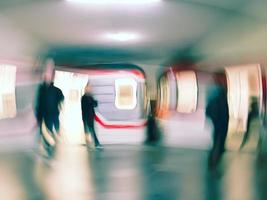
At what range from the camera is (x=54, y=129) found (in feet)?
1.15

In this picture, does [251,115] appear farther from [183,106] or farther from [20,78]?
[20,78]

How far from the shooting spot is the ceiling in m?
0.35

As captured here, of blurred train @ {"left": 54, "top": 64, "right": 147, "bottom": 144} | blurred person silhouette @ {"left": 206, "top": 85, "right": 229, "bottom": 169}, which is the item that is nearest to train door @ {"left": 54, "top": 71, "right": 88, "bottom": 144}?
blurred train @ {"left": 54, "top": 64, "right": 147, "bottom": 144}

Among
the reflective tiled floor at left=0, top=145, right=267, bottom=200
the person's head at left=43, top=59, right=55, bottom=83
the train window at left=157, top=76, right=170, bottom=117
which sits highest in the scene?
the person's head at left=43, top=59, right=55, bottom=83

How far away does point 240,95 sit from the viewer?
36 centimetres

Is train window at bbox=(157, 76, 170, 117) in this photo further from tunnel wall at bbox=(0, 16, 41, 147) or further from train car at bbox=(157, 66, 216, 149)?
tunnel wall at bbox=(0, 16, 41, 147)

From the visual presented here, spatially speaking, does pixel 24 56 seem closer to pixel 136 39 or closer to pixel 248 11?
pixel 136 39

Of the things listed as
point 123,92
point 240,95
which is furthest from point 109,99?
point 240,95

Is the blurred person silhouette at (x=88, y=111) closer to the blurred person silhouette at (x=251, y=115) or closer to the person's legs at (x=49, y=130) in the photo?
the person's legs at (x=49, y=130)

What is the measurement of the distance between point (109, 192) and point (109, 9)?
0.17 m

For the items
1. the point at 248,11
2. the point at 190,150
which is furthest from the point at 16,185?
the point at 248,11

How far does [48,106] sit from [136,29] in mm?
108

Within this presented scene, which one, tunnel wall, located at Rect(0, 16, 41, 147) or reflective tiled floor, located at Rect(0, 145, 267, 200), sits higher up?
tunnel wall, located at Rect(0, 16, 41, 147)

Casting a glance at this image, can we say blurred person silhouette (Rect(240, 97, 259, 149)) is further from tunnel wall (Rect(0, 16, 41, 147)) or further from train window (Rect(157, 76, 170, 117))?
tunnel wall (Rect(0, 16, 41, 147))
